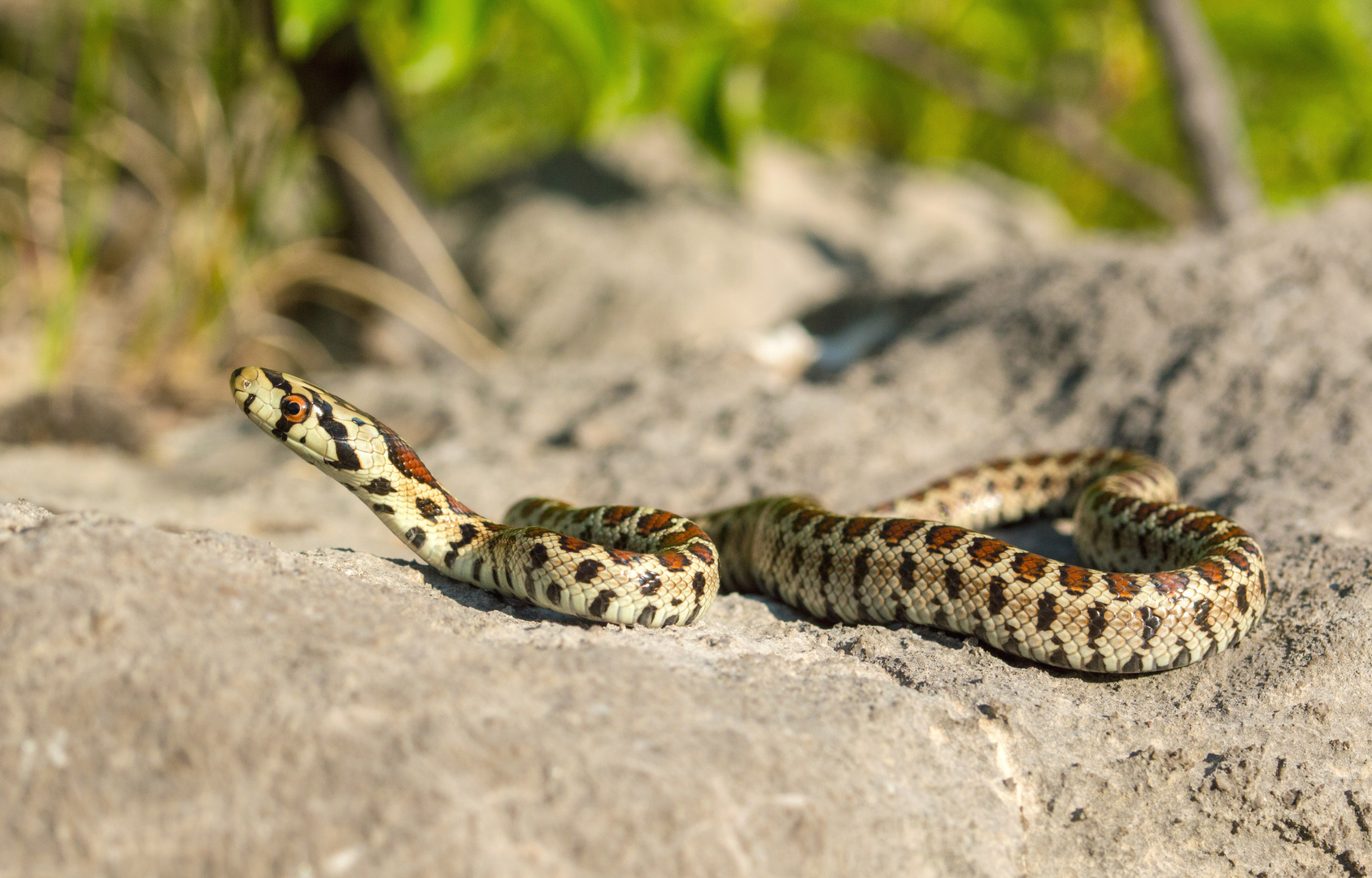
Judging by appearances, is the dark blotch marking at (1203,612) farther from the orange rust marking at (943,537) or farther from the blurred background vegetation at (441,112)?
the blurred background vegetation at (441,112)

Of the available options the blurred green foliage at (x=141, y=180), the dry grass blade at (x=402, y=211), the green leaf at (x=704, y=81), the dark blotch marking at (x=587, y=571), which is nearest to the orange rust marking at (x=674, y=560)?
the dark blotch marking at (x=587, y=571)

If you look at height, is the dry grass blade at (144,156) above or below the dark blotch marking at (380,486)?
above

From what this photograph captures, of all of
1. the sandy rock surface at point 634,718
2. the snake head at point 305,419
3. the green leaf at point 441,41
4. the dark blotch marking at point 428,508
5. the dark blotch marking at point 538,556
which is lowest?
the sandy rock surface at point 634,718

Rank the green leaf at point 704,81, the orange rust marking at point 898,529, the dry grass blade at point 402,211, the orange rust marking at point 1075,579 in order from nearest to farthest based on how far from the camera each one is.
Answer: the orange rust marking at point 1075,579
the orange rust marking at point 898,529
the green leaf at point 704,81
the dry grass blade at point 402,211

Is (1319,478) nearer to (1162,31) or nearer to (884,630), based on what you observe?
(884,630)

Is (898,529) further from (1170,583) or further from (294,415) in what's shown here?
(294,415)

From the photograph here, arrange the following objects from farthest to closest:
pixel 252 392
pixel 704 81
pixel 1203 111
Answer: pixel 1203 111
pixel 704 81
pixel 252 392

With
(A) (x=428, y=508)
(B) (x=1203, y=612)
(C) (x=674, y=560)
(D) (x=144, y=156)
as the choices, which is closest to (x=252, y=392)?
(A) (x=428, y=508)
